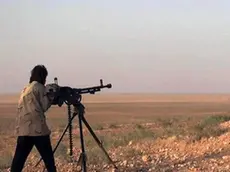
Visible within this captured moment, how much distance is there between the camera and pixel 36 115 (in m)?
8.21

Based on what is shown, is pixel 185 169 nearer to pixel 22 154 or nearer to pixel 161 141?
pixel 22 154

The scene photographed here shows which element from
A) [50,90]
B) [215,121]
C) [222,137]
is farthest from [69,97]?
[215,121]

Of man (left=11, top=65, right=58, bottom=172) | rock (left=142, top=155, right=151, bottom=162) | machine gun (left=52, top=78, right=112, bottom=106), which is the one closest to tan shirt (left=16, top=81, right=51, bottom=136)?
man (left=11, top=65, right=58, bottom=172)

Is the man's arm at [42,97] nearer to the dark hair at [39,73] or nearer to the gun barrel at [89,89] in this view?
the dark hair at [39,73]

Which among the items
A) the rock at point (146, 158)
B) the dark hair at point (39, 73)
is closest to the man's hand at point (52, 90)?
the dark hair at point (39, 73)

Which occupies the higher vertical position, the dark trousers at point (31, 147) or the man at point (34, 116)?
the man at point (34, 116)

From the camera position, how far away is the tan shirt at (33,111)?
26.9 ft

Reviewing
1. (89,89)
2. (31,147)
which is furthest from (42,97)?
(89,89)

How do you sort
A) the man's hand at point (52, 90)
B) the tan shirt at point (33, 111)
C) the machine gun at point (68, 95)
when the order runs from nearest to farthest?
the tan shirt at point (33, 111), the man's hand at point (52, 90), the machine gun at point (68, 95)

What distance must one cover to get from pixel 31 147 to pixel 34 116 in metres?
0.50

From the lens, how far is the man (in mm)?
8203

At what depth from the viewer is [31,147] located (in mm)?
8383

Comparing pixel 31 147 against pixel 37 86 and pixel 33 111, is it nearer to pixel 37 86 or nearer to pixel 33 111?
pixel 33 111

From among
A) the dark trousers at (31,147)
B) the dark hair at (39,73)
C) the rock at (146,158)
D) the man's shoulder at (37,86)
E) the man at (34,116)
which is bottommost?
the rock at (146,158)
